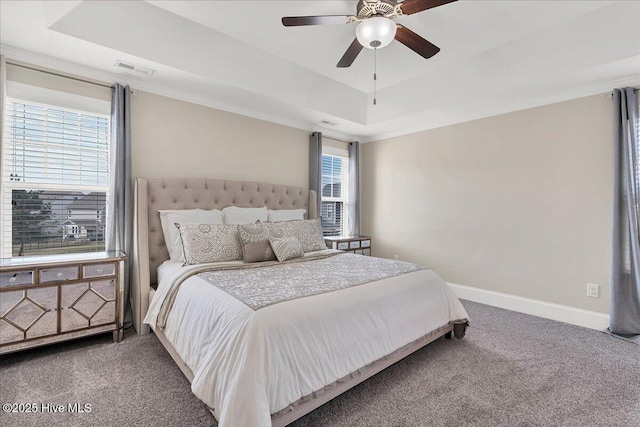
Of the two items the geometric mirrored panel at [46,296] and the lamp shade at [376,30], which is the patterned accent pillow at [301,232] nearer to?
the geometric mirrored panel at [46,296]

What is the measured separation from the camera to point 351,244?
15.0 feet

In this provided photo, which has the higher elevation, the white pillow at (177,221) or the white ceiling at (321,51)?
the white ceiling at (321,51)

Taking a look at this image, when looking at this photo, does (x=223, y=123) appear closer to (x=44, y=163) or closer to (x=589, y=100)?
(x=44, y=163)

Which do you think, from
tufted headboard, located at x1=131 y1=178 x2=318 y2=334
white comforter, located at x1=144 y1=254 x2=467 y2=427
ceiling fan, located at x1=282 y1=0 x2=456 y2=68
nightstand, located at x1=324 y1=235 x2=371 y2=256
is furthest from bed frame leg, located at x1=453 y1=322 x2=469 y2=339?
tufted headboard, located at x1=131 y1=178 x2=318 y2=334

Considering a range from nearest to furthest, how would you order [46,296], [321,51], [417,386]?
[417,386] < [46,296] < [321,51]

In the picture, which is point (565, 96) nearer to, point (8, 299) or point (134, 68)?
point (134, 68)

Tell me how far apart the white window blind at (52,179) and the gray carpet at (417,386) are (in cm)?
94

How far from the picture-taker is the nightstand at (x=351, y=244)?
14.2ft

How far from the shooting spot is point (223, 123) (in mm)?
3637

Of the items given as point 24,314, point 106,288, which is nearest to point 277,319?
point 106,288

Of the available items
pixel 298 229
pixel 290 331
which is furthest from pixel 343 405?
pixel 298 229

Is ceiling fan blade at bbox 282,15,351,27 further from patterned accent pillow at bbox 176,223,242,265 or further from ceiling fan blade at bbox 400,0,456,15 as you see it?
patterned accent pillow at bbox 176,223,242,265

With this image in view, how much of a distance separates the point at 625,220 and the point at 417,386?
2649 mm

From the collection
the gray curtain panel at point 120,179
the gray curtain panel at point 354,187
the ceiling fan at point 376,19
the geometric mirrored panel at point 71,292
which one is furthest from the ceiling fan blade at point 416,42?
the geometric mirrored panel at point 71,292
